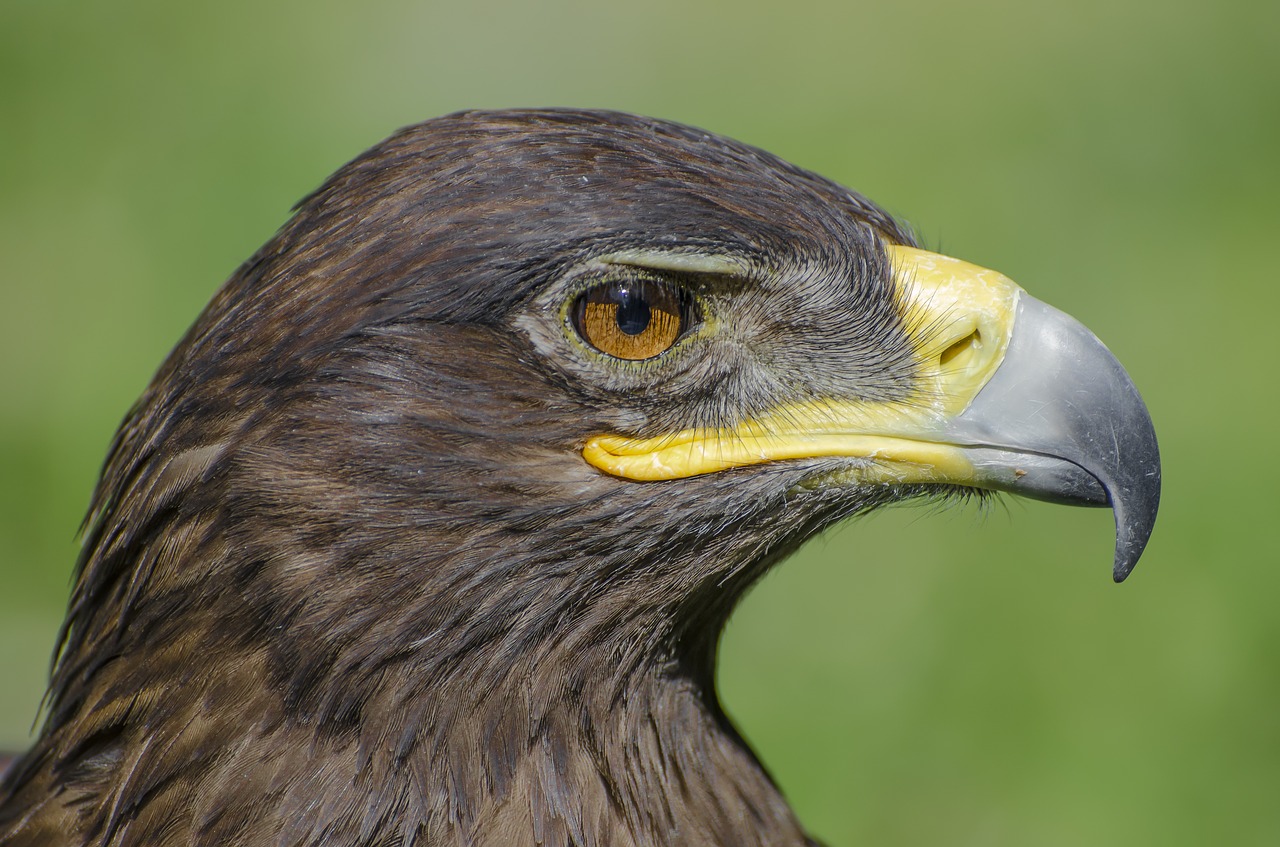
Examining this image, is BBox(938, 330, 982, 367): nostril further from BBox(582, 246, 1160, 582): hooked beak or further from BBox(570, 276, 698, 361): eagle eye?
BBox(570, 276, 698, 361): eagle eye

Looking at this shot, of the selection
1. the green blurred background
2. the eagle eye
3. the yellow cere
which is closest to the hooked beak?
the yellow cere

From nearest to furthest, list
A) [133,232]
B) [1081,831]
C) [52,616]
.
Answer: [1081,831]
[52,616]
[133,232]

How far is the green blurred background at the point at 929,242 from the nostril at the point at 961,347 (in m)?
0.73

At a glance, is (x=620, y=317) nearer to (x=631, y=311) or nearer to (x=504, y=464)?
(x=631, y=311)

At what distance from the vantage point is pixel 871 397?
8.73 feet

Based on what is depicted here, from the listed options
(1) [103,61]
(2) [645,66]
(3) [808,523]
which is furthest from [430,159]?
(1) [103,61]

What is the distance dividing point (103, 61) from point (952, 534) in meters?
6.71

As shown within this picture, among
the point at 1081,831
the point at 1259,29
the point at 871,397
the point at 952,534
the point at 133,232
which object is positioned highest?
the point at 1259,29

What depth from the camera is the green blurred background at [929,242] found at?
5.54m

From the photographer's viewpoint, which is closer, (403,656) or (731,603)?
(403,656)

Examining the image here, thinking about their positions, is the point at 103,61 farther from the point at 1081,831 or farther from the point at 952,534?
the point at 1081,831

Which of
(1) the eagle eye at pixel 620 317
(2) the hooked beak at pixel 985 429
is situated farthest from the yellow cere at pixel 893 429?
(1) the eagle eye at pixel 620 317

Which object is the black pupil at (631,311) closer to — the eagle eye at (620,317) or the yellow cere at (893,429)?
the eagle eye at (620,317)

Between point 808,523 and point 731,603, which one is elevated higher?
point 808,523
